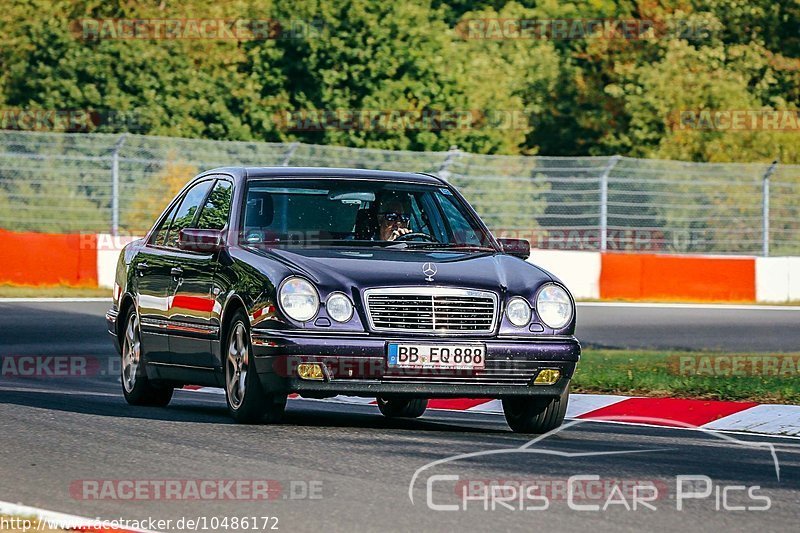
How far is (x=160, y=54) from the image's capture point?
40469mm

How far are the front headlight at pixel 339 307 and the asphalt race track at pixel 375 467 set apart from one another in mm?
641

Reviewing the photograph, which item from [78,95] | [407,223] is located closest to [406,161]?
[78,95]

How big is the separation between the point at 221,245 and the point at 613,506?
4074 mm

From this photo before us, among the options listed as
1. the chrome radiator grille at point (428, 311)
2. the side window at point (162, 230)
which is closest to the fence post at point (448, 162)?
the side window at point (162, 230)

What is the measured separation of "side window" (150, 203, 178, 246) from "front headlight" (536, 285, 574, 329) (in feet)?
10.00

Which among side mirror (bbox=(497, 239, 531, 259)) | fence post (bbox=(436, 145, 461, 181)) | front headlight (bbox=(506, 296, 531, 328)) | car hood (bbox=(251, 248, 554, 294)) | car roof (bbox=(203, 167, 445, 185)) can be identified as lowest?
front headlight (bbox=(506, 296, 531, 328))

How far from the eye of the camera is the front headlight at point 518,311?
31.7 feet

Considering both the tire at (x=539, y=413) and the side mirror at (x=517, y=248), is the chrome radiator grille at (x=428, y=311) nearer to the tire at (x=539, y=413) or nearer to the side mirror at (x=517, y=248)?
the tire at (x=539, y=413)

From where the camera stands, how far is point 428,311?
9516 mm

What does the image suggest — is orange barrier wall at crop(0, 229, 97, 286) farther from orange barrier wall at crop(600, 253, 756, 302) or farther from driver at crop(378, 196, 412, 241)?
driver at crop(378, 196, 412, 241)

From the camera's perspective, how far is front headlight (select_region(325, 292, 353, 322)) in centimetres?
942

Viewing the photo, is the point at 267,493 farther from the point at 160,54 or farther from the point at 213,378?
the point at 160,54

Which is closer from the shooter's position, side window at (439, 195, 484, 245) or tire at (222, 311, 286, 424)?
tire at (222, 311, 286, 424)

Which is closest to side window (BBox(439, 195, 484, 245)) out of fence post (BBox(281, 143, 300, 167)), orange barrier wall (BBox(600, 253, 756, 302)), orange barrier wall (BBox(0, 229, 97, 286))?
orange barrier wall (BBox(0, 229, 97, 286))
